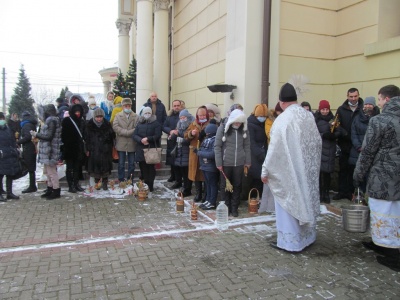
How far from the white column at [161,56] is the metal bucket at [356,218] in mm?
9457

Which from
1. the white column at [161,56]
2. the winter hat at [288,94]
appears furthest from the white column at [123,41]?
the winter hat at [288,94]

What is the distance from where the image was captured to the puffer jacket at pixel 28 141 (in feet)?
24.4

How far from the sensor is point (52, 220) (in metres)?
5.70

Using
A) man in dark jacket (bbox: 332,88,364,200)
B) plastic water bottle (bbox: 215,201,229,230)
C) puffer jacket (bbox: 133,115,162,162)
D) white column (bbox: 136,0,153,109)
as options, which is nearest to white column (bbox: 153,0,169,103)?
white column (bbox: 136,0,153,109)

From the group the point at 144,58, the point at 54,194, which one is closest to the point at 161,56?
the point at 144,58

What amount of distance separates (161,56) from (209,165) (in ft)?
25.5

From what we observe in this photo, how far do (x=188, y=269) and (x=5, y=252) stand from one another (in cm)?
229

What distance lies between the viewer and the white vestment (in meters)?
4.24

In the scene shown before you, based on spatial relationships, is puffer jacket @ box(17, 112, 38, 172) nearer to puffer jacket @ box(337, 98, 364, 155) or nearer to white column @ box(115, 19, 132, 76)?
puffer jacket @ box(337, 98, 364, 155)

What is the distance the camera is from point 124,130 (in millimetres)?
7617

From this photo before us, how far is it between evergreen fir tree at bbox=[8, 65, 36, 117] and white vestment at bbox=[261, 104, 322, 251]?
36.2 meters

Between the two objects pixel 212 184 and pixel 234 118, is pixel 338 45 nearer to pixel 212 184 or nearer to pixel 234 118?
pixel 234 118

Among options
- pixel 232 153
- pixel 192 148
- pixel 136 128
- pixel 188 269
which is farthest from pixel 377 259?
pixel 136 128

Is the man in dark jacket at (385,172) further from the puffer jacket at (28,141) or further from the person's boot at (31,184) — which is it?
the person's boot at (31,184)
